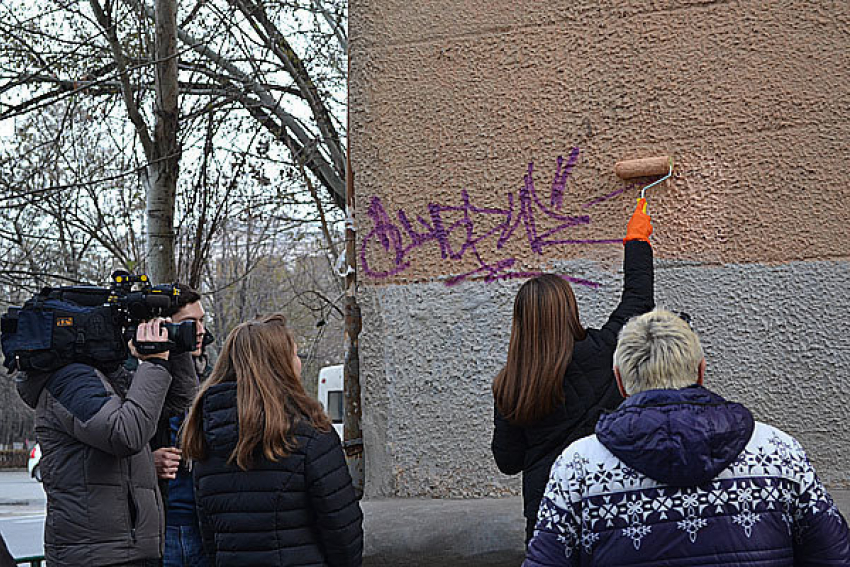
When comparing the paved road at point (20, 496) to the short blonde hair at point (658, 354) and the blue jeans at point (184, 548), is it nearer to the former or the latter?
the blue jeans at point (184, 548)

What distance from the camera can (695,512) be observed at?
191cm

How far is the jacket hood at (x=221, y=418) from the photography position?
112 inches

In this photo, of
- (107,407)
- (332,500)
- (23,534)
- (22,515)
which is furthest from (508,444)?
(22,515)

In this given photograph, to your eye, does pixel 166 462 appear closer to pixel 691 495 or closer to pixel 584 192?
pixel 584 192

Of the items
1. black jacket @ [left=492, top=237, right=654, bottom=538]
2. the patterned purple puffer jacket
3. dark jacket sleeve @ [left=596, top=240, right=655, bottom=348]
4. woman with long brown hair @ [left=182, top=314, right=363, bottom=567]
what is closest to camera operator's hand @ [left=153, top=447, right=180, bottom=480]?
woman with long brown hair @ [left=182, top=314, right=363, bottom=567]

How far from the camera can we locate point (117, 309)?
3412 millimetres

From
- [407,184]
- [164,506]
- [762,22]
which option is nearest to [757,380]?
[762,22]

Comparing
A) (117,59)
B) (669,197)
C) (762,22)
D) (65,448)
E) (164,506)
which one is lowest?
(164,506)

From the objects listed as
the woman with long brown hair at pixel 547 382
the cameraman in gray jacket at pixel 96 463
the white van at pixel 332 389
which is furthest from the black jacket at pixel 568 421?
the white van at pixel 332 389

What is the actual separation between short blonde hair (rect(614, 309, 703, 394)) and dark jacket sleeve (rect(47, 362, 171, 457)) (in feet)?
5.79

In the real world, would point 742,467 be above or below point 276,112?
below

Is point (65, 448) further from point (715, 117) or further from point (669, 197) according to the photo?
point (715, 117)

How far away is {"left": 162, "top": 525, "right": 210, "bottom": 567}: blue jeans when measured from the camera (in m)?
3.30

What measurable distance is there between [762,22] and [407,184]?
1.64m
